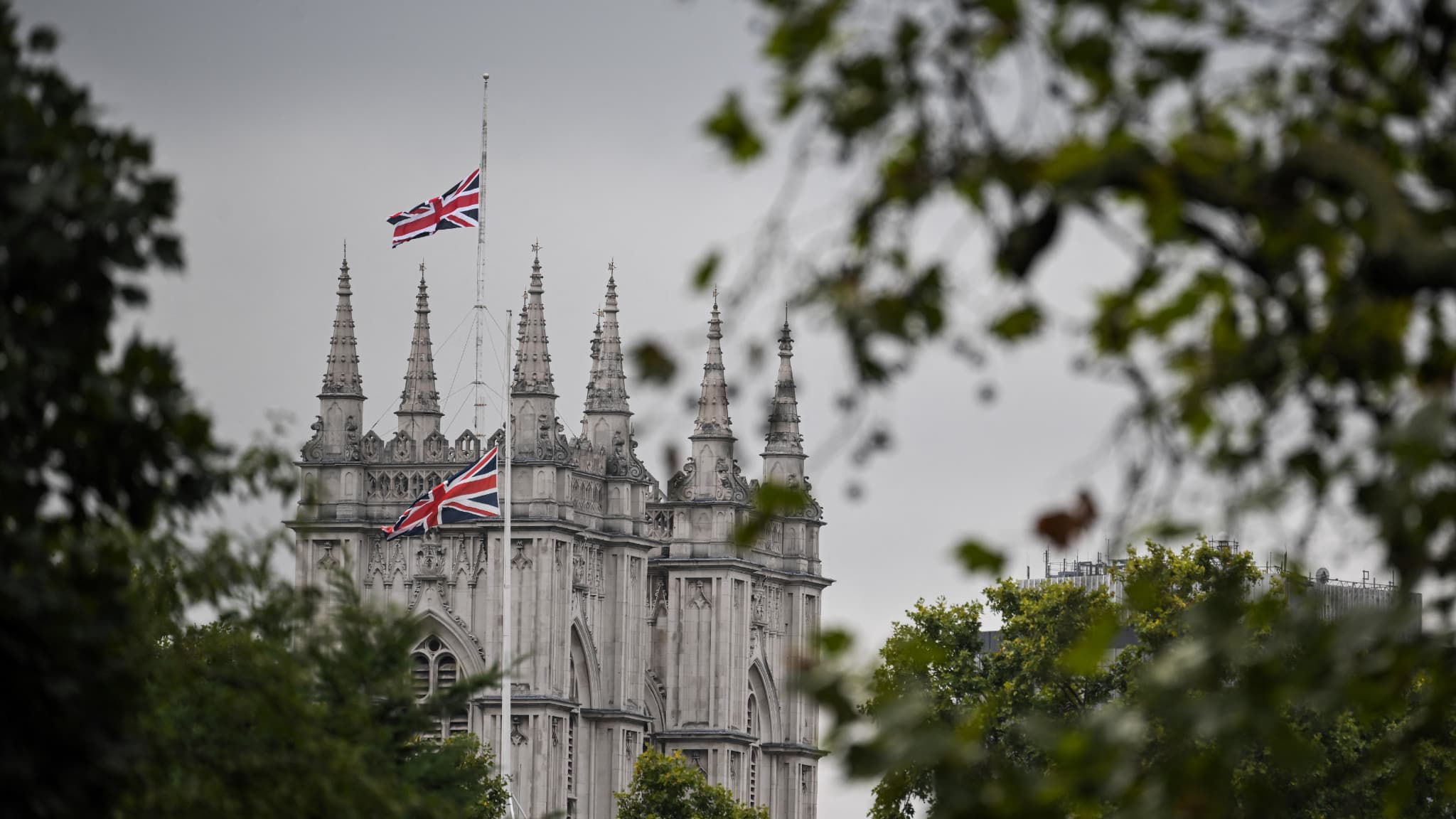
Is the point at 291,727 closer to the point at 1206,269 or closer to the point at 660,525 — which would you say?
the point at 1206,269

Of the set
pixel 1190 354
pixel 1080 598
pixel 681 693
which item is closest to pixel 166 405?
pixel 1190 354

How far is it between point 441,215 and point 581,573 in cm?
2043

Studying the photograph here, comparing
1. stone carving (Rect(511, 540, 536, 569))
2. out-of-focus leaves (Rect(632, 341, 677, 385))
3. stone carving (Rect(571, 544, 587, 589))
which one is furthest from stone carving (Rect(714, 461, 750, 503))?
out-of-focus leaves (Rect(632, 341, 677, 385))

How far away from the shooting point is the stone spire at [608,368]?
10981 cm

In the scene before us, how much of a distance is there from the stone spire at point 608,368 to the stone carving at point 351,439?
8.42 m

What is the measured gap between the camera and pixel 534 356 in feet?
348

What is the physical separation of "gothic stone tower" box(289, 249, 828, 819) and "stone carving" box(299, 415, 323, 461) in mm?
101

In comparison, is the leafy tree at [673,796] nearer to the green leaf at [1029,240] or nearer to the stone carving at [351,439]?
the stone carving at [351,439]

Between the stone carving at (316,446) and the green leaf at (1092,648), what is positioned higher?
the stone carving at (316,446)

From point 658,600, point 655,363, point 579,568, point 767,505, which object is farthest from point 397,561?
point 767,505

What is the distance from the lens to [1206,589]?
74.1m

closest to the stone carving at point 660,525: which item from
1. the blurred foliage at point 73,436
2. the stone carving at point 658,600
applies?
the stone carving at point 658,600

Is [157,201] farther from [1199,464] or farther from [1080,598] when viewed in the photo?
[1080,598]

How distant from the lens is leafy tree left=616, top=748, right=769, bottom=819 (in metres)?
99.0
